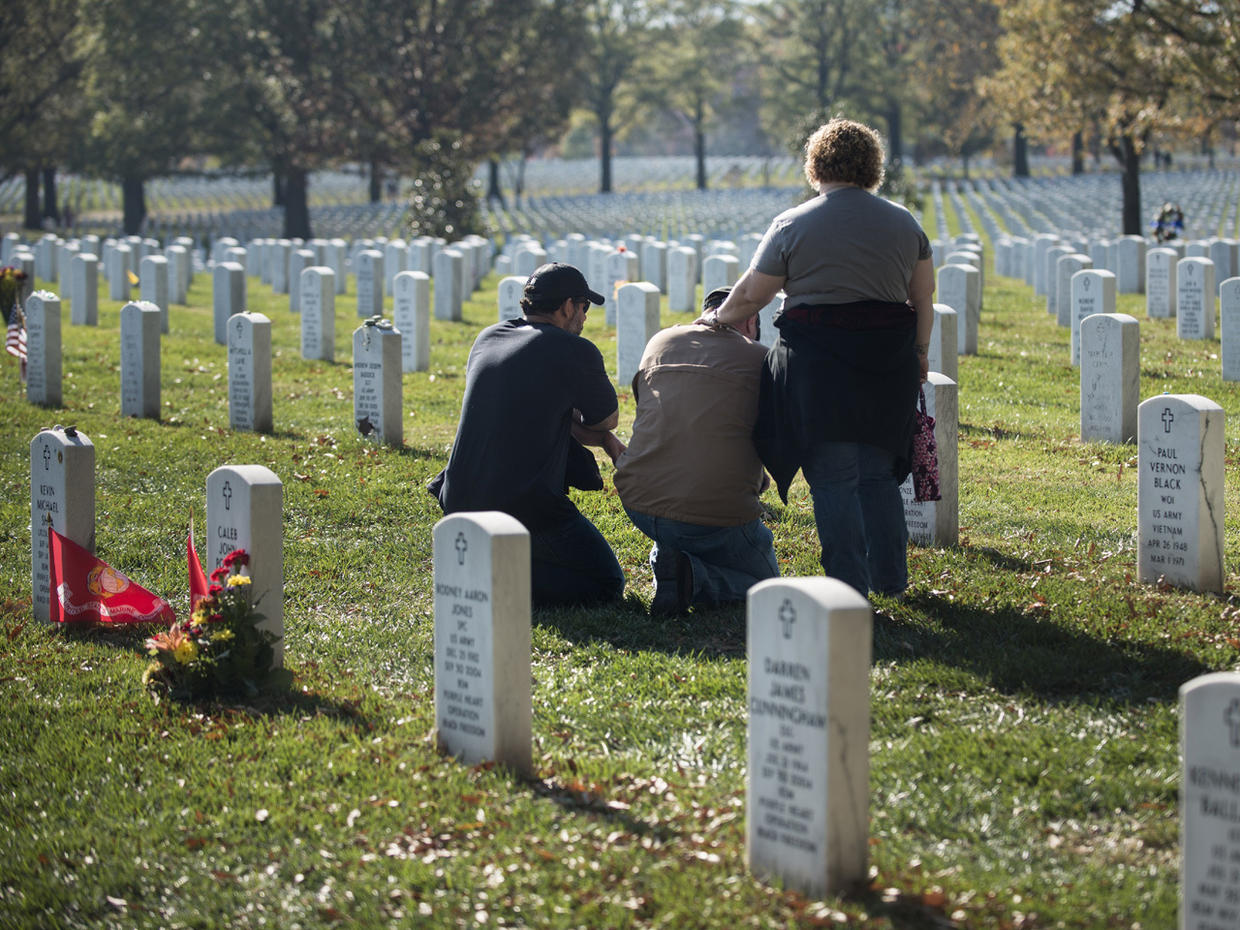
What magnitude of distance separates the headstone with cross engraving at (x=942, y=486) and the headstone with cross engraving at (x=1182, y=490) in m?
1.06

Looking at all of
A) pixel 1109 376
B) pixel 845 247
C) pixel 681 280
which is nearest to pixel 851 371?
pixel 845 247

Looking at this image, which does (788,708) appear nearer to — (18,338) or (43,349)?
(43,349)

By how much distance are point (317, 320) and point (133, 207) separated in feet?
108

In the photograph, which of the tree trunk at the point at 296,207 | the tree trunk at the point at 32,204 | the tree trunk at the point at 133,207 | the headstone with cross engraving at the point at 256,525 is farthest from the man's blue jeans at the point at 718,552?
the tree trunk at the point at 32,204

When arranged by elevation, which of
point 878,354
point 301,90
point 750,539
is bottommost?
point 750,539

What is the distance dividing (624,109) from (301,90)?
90.3 ft

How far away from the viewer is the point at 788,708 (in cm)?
387

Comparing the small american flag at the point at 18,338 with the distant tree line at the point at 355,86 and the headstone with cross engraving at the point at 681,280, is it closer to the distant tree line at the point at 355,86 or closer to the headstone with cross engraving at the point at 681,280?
the headstone with cross engraving at the point at 681,280

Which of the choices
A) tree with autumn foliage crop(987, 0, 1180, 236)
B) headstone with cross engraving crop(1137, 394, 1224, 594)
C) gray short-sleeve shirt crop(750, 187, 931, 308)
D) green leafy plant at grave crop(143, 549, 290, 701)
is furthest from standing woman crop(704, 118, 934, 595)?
tree with autumn foliage crop(987, 0, 1180, 236)

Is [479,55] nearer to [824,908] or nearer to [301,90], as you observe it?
[301,90]

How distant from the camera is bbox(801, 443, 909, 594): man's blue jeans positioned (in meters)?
6.03

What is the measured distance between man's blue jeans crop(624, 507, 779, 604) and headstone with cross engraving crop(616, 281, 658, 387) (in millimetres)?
6332

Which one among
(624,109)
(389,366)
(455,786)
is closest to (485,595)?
(455,786)

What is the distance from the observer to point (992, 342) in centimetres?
1566
